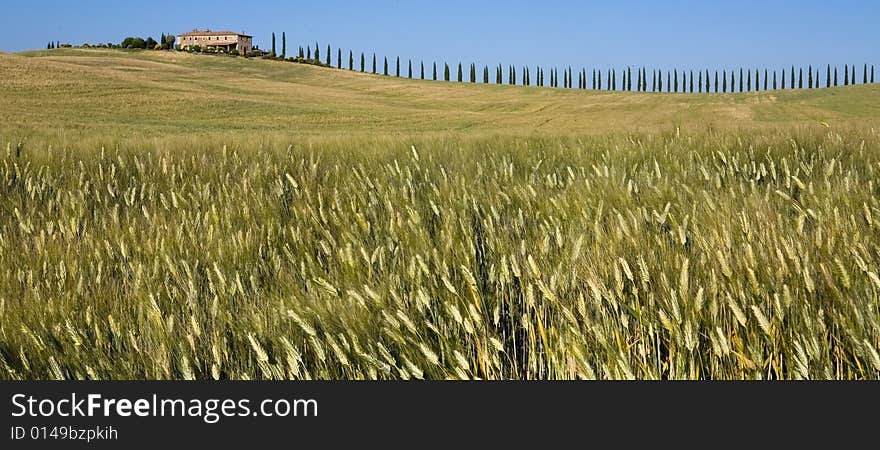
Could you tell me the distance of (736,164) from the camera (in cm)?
322

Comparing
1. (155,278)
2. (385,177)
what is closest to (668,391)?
(155,278)

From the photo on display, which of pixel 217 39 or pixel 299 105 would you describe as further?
pixel 217 39

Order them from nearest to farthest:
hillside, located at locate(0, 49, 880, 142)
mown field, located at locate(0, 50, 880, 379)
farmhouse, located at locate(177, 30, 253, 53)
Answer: mown field, located at locate(0, 50, 880, 379), hillside, located at locate(0, 49, 880, 142), farmhouse, located at locate(177, 30, 253, 53)

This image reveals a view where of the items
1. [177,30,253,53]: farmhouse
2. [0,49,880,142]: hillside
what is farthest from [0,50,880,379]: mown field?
[177,30,253,53]: farmhouse

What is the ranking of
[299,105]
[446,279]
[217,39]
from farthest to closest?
1. [217,39]
2. [299,105]
3. [446,279]

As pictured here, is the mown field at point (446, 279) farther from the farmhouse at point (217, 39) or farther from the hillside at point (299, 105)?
the farmhouse at point (217, 39)

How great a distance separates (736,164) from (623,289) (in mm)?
2022

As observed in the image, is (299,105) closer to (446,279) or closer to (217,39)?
(446,279)

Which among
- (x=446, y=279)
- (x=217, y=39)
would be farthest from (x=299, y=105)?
(x=217, y=39)

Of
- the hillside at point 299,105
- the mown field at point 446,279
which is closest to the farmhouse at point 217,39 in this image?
→ the hillside at point 299,105

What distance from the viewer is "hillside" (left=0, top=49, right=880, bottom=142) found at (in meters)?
24.6

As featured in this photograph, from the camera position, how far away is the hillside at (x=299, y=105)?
24578 mm

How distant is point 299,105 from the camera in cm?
3438

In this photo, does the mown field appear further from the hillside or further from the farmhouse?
the farmhouse
